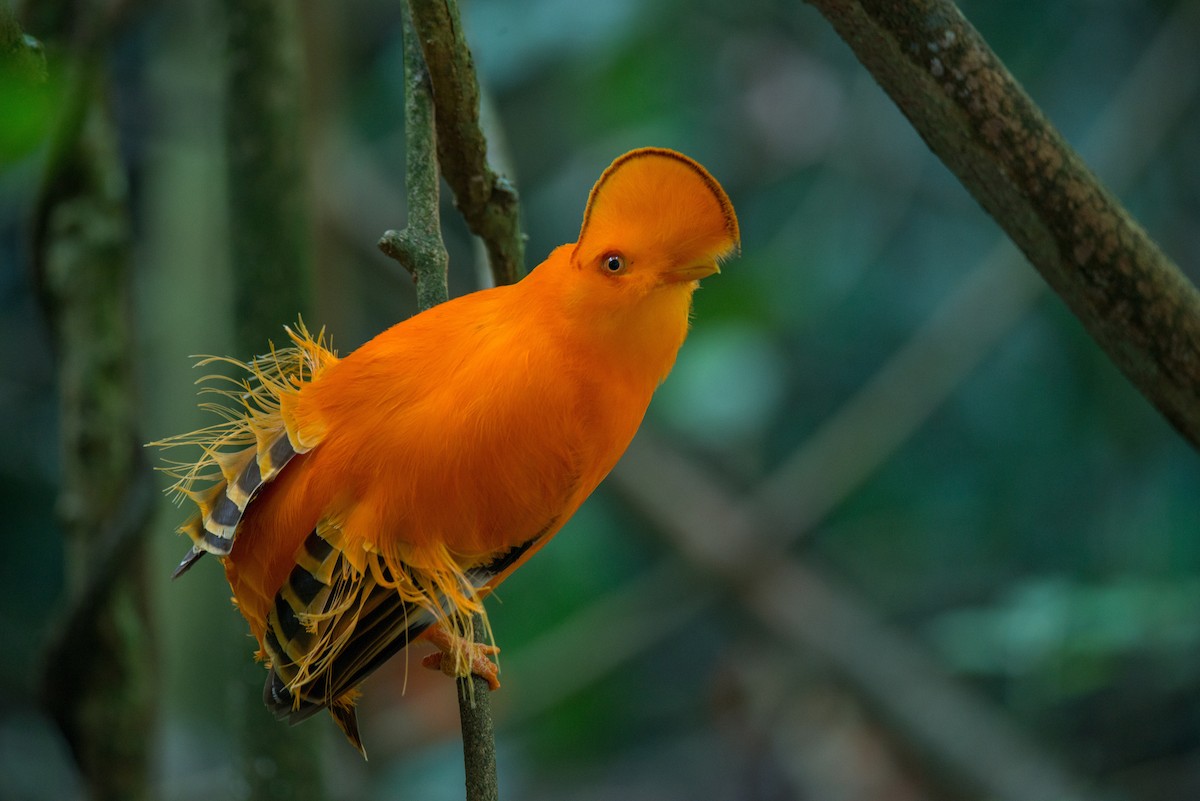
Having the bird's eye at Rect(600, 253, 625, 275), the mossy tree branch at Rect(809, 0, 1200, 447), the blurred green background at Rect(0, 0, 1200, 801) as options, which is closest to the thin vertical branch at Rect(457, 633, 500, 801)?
the bird's eye at Rect(600, 253, 625, 275)

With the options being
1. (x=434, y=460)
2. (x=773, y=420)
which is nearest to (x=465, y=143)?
(x=434, y=460)

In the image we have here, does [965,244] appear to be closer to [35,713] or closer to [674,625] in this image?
[674,625]

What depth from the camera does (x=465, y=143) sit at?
5.03 feet

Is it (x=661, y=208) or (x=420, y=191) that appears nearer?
(x=661, y=208)

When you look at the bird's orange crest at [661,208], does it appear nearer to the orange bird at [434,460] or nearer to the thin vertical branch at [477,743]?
the orange bird at [434,460]

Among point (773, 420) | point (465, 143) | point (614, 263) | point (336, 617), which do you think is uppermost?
point (465, 143)

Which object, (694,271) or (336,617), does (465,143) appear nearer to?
(694,271)

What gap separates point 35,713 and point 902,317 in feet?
11.1

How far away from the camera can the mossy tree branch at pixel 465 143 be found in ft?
4.56

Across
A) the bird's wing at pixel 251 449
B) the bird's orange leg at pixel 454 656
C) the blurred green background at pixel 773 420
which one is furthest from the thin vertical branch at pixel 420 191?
the blurred green background at pixel 773 420

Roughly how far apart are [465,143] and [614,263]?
0.34 metres

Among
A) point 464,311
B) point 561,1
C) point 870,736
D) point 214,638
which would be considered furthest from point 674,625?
point 464,311

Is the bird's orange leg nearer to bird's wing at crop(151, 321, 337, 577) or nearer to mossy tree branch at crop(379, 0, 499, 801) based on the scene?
mossy tree branch at crop(379, 0, 499, 801)

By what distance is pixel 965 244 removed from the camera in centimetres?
443
